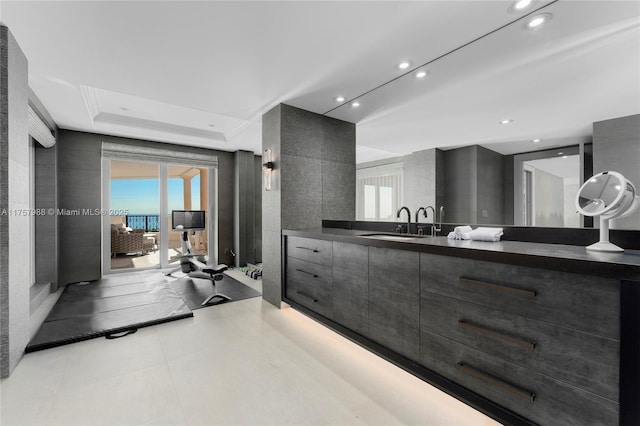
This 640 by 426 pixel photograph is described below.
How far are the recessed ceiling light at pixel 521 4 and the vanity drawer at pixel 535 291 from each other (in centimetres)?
163

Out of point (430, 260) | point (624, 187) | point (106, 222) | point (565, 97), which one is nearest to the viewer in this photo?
point (624, 187)

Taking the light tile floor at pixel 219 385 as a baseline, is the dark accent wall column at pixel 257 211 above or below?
above

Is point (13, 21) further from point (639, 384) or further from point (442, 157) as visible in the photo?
point (442, 157)

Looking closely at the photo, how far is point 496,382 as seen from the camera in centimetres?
137

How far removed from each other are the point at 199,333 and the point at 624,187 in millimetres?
3297

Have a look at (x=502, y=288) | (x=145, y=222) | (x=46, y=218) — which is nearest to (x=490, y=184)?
(x=502, y=288)

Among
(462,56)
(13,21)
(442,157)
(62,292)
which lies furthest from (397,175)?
(62,292)

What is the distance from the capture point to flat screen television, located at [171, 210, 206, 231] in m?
5.26

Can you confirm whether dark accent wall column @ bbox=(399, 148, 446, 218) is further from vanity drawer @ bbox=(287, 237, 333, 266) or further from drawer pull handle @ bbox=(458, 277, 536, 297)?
drawer pull handle @ bbox=(458, 277, 536, 297)

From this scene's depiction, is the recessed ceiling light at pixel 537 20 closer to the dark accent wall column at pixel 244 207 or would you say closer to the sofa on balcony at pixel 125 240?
the dark accent wall column at pixel 244 207

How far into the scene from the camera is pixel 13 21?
6.26 ft

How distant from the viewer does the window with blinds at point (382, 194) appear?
5.48 m

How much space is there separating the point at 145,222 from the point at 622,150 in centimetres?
740

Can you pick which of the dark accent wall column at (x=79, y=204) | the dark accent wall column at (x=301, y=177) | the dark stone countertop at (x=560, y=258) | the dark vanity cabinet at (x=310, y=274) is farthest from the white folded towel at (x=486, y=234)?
the dark accent wall column at (x=79, y=204)
